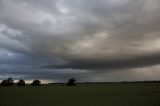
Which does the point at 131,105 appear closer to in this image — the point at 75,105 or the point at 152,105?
the point at 152,105

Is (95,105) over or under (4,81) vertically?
under

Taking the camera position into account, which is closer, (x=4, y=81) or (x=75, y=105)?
(x=75, y=105)

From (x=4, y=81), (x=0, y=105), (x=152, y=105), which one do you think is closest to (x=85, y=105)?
(x=152, y=105)

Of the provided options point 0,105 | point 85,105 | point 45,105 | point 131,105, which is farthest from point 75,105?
point 0,105

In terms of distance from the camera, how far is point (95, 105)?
38531 mm

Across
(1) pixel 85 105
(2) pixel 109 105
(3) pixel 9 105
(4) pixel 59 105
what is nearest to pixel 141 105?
(2) pixel 109 105

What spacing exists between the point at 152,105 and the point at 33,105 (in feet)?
48.3

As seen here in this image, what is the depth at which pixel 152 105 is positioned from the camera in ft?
126

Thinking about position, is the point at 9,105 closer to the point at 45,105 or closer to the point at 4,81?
the point at 45,105

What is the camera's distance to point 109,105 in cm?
3912

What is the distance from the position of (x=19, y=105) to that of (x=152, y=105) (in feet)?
54.4

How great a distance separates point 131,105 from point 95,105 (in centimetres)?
439

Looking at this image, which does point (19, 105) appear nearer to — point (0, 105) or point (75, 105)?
point (0, 105)

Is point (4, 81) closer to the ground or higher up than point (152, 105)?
higher up
